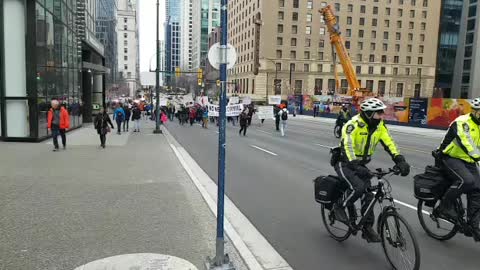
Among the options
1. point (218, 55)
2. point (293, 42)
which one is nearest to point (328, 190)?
point (218, 55)

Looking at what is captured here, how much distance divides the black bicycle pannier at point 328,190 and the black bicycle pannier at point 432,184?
1101 millimetres

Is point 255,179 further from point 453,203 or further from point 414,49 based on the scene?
point 414,49

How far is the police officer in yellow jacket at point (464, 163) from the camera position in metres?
5.30

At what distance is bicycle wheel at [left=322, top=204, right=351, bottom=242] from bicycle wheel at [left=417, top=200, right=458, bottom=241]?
1.20 m

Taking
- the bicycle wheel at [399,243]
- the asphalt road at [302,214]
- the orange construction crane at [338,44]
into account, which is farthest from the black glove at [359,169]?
the orange construction crane at [338,44]

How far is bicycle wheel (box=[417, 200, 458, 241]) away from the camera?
227 inches

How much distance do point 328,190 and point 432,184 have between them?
4.44 feet

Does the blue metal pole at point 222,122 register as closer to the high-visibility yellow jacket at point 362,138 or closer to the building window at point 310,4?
the high-visibility yellow jacket at point 362,138

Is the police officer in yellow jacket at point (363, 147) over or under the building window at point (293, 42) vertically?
under

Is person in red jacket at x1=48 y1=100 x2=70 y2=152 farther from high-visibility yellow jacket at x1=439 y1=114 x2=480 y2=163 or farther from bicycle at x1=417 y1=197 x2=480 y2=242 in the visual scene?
high-visibility yellow jacket at x1=439 y1=114 x2=480 y2=163

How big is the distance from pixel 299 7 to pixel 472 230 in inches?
3901

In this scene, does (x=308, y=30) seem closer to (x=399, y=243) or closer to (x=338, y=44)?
(x=338, y=44)

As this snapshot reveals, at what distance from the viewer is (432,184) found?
566cm

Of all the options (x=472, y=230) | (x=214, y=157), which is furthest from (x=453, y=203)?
(x=214, y=157)
